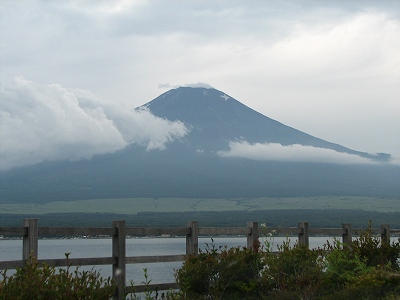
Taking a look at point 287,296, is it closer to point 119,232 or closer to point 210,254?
point 210,254

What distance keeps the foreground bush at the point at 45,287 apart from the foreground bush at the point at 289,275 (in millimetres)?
3063

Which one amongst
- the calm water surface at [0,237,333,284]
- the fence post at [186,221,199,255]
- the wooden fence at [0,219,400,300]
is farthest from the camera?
the calm water surface at [0,237,333,284]

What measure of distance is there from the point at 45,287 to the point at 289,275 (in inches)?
225

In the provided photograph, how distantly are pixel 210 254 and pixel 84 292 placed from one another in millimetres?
4779

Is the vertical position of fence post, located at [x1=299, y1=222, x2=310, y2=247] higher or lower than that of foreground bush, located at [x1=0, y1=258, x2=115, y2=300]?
higher

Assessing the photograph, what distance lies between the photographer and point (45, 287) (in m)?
8.38

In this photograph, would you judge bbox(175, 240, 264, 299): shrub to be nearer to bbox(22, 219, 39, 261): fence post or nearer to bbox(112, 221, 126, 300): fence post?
bbox(112, 221, 126, 300): fence post

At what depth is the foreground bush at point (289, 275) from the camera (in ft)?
39.5

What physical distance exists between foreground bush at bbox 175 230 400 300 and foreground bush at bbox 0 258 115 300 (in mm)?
3063

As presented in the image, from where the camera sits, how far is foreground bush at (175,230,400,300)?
39.5ft

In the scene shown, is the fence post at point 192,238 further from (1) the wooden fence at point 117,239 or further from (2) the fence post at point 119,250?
(2) the fence post at point 119,250

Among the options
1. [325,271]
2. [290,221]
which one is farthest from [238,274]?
[290,221]

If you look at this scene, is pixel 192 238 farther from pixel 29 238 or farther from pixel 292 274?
pixel 29 238

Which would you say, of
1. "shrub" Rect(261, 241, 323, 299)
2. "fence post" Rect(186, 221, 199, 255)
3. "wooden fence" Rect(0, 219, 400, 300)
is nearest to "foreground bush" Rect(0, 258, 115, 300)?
"wooden fence" Rect(0, 219, 400, 300)
